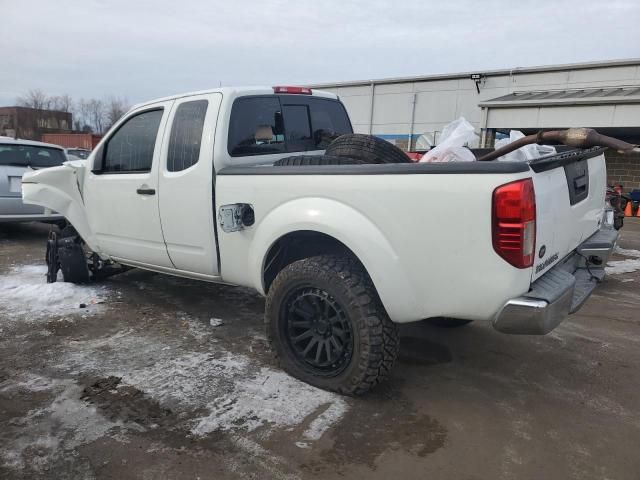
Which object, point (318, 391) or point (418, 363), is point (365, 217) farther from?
point (418, 363)

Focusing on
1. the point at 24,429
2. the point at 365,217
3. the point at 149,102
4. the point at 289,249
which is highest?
the point at 149,102

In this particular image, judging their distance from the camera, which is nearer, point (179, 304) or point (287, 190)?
point (287, 190)

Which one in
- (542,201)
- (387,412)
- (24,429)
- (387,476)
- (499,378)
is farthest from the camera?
(499,378)

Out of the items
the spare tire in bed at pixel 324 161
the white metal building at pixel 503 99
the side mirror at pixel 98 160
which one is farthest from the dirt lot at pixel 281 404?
the white metal building at pixel 503 99

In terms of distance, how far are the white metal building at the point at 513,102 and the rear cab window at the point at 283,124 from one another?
7.68m

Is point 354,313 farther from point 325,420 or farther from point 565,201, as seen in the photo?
point 565,201

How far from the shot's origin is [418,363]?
12.0ft

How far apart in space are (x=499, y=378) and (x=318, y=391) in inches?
52.0

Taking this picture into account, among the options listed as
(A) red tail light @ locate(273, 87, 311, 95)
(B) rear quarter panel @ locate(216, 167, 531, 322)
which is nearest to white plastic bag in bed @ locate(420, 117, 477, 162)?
(B) rear quarter panel @ locate(216, 167, 531, 322)

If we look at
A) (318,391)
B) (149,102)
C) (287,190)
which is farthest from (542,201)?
(149,102)

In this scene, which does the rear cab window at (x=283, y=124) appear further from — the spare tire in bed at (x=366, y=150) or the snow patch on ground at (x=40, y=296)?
the snow patch on ground at (x=40, y=296)

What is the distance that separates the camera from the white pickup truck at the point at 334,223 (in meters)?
2.47

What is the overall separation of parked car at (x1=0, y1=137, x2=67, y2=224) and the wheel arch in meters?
5.55

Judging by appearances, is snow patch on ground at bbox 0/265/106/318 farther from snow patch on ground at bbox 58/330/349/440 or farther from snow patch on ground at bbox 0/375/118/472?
snow patch on ground at bbox 0/375/118/472
